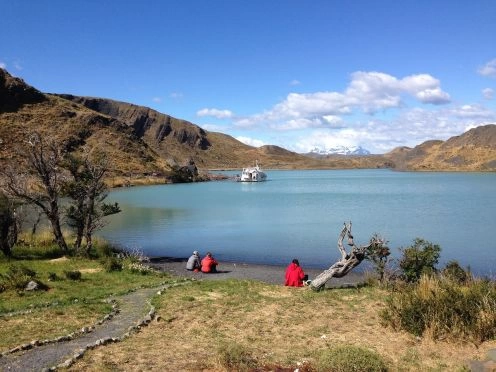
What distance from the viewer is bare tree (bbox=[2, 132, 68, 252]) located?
2752 centimetres

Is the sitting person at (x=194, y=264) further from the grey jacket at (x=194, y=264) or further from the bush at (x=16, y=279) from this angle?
the bush at (x=16, y=279)

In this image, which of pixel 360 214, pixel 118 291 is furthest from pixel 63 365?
pixel 360 214

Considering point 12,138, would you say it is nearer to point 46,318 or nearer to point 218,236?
point 218,236

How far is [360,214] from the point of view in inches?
2329

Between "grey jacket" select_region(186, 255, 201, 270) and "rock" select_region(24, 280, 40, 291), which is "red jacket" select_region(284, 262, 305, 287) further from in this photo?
"rock" select_region(24, 280, 40, 291)

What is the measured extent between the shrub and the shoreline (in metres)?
13.8

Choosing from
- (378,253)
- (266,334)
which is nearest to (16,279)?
(266,334)

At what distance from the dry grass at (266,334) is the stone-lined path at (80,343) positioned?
1.14ft

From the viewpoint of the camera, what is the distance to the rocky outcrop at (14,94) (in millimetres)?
144375

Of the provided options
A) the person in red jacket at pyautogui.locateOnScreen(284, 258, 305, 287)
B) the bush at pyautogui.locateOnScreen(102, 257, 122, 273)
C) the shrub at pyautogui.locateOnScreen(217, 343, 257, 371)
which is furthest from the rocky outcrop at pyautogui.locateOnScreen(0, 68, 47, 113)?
the shrub at pyautogui.locateOnScreen(217, 343, 257, 371)

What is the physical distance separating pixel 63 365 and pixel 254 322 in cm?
586

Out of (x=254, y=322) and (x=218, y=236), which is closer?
(x=254, y=322)

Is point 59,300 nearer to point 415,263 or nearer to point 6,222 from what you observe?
point 6,222

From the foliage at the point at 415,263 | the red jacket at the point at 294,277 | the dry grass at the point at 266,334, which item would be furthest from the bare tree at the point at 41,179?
the foliage at the point at 415,263
